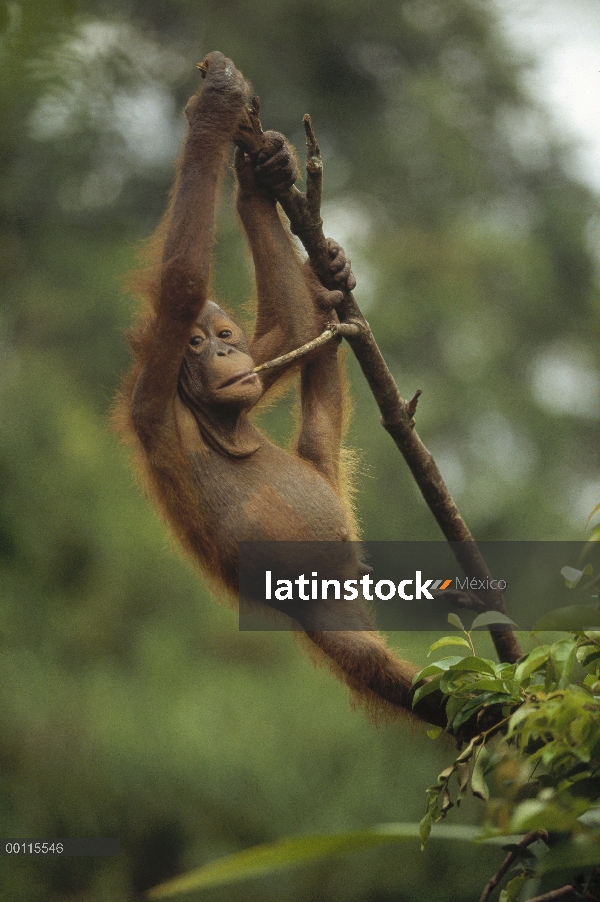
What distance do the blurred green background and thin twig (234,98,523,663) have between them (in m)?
1.18

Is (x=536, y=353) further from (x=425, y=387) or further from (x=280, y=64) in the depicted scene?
(x=280, y=64)

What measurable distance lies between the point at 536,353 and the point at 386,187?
1.31 meters

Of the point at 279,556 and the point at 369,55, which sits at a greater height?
the point at 369,55

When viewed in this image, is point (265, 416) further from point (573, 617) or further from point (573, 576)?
point (573, 617)

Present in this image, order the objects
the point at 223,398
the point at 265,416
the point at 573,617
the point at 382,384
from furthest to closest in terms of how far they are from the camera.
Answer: the point at 265,416 < the point at 382,384 < the point at 223,398 < the point at 573,617

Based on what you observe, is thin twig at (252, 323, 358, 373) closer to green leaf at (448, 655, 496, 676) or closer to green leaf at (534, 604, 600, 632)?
green leaf at (448, 655, 496, 676)

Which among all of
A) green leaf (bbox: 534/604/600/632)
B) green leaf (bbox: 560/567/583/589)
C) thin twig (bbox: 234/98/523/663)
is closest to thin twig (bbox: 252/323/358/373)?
thin twig (bbox: 234/98/523/663)

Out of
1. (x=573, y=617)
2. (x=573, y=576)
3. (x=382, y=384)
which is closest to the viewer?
(x=573, y=617)

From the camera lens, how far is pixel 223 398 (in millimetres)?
2299

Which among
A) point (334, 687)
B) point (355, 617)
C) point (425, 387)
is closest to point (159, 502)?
point (355, 617)

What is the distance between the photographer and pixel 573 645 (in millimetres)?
1262

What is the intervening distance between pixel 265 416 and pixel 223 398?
2.40 m

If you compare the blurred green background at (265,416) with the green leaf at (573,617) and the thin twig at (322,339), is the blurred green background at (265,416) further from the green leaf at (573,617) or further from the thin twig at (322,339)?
the green leaf at (573,617)

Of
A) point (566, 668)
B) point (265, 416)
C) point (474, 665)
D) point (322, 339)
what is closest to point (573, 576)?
point (566, 668)
